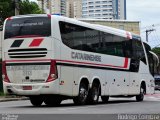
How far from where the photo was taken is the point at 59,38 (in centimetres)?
2052

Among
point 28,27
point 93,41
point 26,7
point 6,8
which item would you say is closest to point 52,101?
point 93,41

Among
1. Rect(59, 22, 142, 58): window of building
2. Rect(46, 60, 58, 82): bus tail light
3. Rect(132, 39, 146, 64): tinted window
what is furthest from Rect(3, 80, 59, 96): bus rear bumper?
Rect(132, 39, 146, 64): tinted window

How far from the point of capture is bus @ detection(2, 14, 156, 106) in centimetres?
2023

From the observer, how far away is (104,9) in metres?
112

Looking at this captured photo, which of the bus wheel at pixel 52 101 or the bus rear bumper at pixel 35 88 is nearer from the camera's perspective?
the bus rear bumper at pixel 35 88

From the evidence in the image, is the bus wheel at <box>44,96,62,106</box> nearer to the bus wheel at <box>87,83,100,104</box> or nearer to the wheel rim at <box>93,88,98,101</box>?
the bus wheel at <box>87,83,100,104</box>

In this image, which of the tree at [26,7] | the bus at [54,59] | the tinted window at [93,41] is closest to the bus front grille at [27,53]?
the bus at [54,59]

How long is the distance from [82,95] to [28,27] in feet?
12.9

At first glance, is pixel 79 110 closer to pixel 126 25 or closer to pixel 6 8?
pixel 6 8

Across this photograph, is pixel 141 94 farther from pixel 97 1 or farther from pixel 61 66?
pixel 97 1

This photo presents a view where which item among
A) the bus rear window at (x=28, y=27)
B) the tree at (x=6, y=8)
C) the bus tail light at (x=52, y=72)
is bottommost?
the bus tail light at (x=52, y=72)

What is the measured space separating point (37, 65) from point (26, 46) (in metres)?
0.91

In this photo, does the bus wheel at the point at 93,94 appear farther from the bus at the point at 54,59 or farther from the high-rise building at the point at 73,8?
the high-rise building at the point at 73,8

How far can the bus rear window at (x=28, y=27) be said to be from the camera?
2038cm
